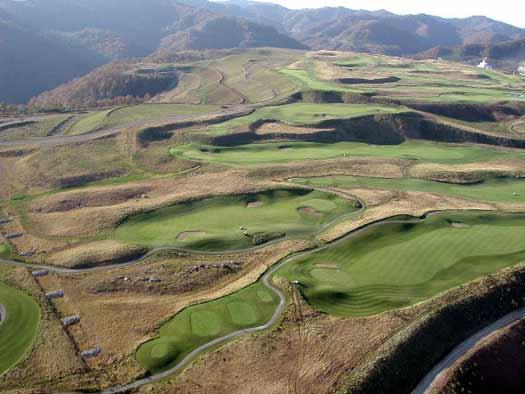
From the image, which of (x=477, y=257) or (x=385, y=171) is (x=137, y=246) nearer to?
(x=477, y=257)

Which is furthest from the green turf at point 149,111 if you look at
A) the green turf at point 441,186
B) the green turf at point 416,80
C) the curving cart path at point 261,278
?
the curving cart path at point 261,278

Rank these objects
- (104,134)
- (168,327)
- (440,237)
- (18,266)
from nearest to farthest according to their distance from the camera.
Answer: (168,327)
(18,266)
(440,237)
(104,134)

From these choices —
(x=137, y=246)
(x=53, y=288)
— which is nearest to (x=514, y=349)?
(x=137, y=246)

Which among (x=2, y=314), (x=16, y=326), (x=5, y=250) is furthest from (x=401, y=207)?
(x=5, y=250)

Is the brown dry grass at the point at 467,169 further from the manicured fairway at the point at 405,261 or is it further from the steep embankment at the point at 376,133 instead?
the steep embankment at the point at 376,133

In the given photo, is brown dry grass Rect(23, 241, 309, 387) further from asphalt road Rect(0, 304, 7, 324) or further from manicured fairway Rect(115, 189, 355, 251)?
asphalt road Rect(0, 304, 7, 324)
